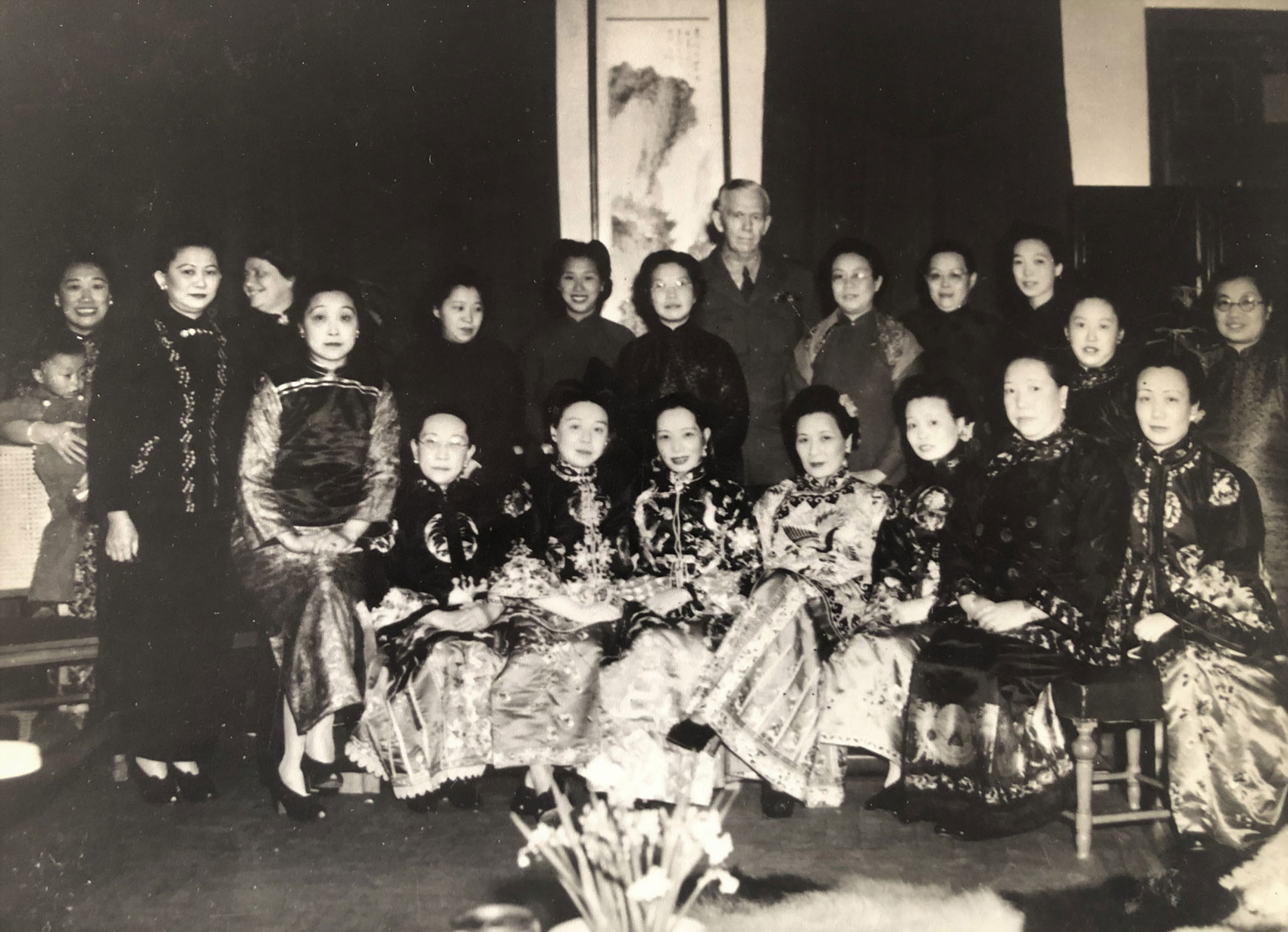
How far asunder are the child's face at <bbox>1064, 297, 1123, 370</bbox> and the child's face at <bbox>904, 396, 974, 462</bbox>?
40cm

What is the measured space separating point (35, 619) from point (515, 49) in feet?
7.09

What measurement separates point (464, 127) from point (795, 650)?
1815mm

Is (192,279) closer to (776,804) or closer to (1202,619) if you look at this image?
(776,804)

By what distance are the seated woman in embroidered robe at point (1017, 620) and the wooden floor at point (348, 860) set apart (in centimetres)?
12

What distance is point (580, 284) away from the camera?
3.16 meters

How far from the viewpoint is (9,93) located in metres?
3.03

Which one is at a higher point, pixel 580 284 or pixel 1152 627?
pixel 580 284

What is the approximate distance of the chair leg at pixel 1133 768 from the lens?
290 centimetres

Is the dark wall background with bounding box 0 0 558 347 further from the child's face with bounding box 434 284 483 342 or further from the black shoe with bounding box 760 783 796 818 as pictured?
the black shoe with bounding box 760 783 796 818

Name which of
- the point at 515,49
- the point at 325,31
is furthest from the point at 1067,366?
the point at 325,31

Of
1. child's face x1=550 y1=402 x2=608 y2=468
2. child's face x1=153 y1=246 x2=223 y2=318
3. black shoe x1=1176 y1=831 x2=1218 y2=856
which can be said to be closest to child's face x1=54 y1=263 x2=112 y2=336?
child's face x1=153 y1=246 x2=223 y2=318

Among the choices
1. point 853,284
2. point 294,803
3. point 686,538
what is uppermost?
point 853,284

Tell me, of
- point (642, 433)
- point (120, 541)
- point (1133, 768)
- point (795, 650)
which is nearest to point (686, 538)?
point (642, 433)

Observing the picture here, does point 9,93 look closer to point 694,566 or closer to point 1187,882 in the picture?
point 694,566
